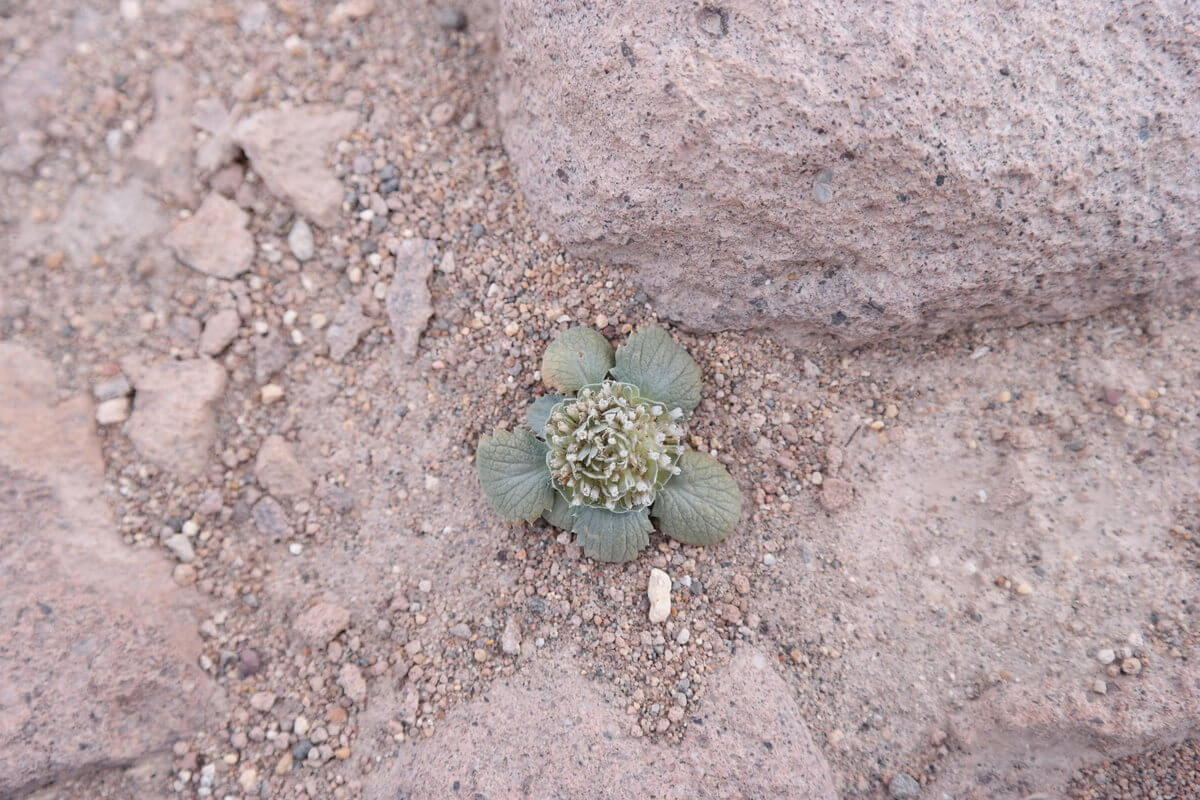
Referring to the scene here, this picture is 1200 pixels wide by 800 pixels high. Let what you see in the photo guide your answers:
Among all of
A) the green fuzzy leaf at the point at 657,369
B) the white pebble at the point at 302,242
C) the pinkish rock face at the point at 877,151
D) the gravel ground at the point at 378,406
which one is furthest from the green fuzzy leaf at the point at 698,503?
the white pebble at the point at 302,242

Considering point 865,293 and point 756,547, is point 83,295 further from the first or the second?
point 865,293

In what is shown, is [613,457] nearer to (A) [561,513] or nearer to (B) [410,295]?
(A) [561,513]

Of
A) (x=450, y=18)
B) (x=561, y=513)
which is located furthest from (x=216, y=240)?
(x=561, y=513)

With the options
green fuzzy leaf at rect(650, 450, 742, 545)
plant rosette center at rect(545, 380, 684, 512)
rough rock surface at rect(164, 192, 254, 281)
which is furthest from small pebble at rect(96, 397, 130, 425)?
green fuzzy leaf at rect(650, 450, 742, 545)

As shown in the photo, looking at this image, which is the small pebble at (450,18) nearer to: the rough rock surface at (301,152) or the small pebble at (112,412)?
the rough rock surface at (301,152)

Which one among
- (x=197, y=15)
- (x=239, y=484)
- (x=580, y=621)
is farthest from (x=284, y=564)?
(x=197, y=15)
